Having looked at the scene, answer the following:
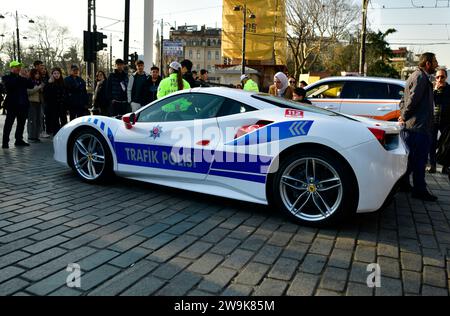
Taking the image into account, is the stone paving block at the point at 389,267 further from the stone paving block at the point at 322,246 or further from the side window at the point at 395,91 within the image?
the side window at the point at 395,91

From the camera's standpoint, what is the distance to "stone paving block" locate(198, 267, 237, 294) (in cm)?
255

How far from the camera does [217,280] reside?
266 cm

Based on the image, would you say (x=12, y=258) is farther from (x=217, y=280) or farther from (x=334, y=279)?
(x=334, y=279)

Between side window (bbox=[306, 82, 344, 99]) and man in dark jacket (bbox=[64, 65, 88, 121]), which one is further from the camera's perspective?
man in dark jacket (bbox=[64, 65, 88, 121])

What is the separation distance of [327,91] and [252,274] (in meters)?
6.91

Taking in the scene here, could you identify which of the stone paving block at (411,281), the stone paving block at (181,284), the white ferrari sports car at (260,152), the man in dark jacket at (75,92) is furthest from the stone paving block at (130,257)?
the man in dark jacket at (75,92)

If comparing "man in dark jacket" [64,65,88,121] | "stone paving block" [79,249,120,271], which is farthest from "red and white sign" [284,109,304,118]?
"man in dark jacket" [64,65,88,121]

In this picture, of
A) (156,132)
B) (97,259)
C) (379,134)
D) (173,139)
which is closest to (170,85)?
(156,132)

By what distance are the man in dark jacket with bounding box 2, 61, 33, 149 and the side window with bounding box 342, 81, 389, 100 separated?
700cm

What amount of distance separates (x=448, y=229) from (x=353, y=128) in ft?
4.73

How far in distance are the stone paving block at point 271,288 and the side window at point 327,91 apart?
680cm

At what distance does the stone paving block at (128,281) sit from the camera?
246 cm

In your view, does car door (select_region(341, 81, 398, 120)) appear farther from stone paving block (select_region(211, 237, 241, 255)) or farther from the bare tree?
the bare tree

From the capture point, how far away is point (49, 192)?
4.75 metres
